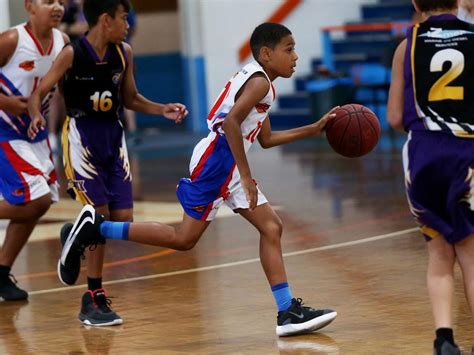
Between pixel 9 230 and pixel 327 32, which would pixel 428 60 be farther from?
pixel 327 32

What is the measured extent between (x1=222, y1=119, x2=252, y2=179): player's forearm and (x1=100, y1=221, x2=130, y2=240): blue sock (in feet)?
2.63

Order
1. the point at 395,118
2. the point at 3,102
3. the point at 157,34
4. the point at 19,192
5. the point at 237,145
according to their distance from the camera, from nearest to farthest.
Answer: the point at 395,118 → the point at 237,145 → the point at 3,102 → the point at 19,192 → the point at 157,34

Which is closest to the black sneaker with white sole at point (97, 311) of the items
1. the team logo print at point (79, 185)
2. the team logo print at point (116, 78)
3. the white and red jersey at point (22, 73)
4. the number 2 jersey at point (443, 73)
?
the team logo print at point (79, 185)

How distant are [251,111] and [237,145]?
0.93 ft

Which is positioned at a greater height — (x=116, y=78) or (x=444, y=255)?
(x=116, y=78)

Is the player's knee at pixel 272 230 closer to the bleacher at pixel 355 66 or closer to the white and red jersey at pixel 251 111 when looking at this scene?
the white and red jersey at pixel 251 111

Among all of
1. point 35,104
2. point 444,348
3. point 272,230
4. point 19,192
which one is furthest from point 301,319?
point 19,192

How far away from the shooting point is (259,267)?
27.1ft

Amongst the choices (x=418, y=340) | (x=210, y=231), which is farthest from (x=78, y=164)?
(x=210, y=231)

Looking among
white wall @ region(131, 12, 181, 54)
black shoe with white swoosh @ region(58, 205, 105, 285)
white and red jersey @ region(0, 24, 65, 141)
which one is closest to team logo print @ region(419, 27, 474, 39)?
black shoe with white swoosh @ region(58, 205, 105, 285)

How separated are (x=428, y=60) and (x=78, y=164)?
8.06 ft

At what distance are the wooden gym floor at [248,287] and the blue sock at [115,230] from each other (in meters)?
0.52

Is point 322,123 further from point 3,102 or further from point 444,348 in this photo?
point 3,102

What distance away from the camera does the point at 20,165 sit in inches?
304
